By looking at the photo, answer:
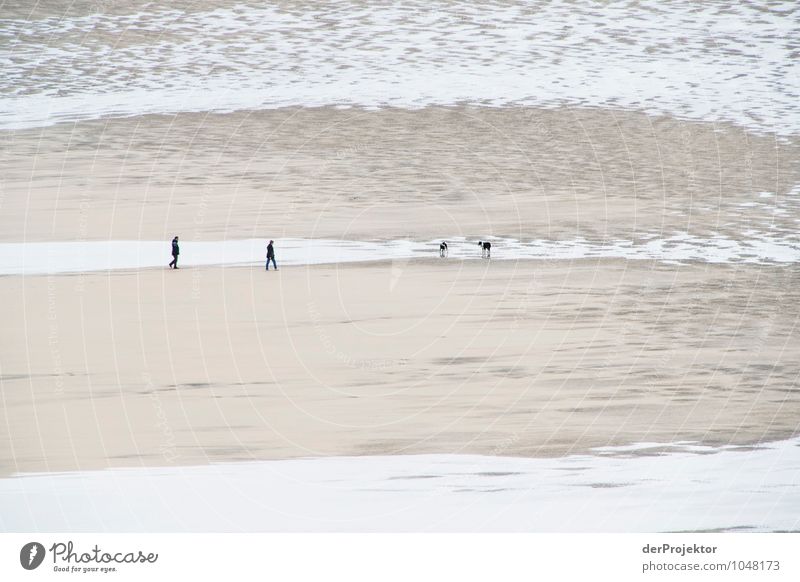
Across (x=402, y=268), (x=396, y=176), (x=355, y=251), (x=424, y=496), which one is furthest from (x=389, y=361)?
(x=396, y=176)

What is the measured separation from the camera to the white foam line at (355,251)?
19.7 metres

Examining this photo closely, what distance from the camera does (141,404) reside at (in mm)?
12445

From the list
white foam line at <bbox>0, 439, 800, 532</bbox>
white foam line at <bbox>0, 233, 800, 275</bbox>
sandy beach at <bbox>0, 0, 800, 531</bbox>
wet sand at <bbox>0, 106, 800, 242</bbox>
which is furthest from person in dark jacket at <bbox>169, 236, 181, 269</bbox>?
white foam line at <bbox>0, 439, 800, 532</bbox>

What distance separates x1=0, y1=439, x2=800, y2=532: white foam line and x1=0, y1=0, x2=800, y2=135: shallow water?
21.9 meters

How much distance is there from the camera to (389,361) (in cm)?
1428

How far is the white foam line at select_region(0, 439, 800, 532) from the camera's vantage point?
9.91 m

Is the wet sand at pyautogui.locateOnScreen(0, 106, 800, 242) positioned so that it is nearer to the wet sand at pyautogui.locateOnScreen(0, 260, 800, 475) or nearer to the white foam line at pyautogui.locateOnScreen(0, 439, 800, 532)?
the wet sand at pyautogui.locateOnScreen(0, 260, 800, 475)

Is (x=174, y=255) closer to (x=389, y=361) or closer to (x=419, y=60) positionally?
(x=389, y=361)

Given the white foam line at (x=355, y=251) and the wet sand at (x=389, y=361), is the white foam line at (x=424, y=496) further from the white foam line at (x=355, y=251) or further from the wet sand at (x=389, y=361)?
the white foam line at (x=355, y=251)

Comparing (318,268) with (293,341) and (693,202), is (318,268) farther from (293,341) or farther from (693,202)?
(693,202)

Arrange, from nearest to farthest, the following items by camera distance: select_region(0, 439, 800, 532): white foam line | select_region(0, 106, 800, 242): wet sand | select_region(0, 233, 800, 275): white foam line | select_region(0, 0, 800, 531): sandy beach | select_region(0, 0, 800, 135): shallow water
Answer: select_region(0, 439, 800, 532): white foam line, select_region(0, 0, 800, 531): sandy beach, select_region(0, 233, 800, 275): white foam line, select_region(0, 106, 800, 242): wet sand, select_region(0, 0, 800, 135): shallow water

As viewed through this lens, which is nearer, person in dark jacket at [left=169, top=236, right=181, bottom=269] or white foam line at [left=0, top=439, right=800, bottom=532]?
white foam line at [left=0, top=439, right=800, bottom=532]

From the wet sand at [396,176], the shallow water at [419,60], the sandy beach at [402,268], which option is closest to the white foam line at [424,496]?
the sandy beach at [402,268]

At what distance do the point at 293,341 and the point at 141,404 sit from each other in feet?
9.55
